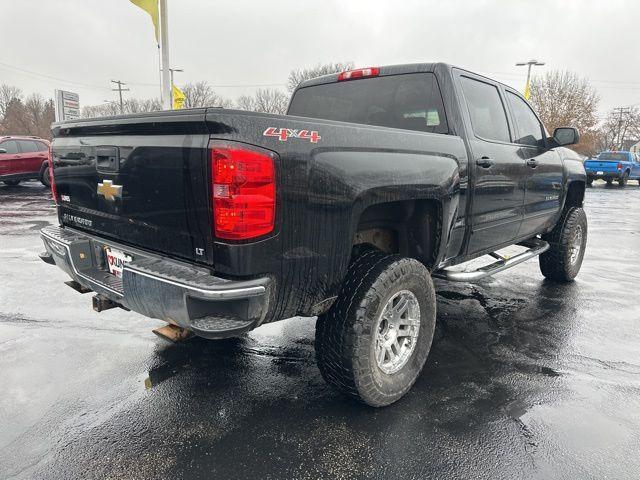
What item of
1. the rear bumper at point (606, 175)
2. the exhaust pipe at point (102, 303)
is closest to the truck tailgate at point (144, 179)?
the exhaust pipe at point (102, 303)

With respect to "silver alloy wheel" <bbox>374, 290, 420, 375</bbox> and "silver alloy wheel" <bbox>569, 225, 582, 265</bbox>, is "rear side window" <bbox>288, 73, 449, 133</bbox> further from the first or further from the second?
"silver alloy wheel" <bbox>569, 225, 582, 265</bbox>

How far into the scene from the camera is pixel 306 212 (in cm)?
213

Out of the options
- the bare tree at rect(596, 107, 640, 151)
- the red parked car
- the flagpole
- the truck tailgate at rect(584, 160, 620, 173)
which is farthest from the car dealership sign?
the bare tree at rect(596, 107, 640, 151)

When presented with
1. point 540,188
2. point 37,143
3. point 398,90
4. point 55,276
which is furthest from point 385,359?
point 37,143

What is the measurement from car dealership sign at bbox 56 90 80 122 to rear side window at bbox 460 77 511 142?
52.5 feet

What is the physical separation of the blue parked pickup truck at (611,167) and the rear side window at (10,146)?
24.5 metres

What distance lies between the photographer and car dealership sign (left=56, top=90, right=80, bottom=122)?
1594 centimetres

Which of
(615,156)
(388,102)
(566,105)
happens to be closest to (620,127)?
(566,105)

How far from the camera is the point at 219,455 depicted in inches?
89.7

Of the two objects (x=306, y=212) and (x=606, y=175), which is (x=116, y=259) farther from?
(x=606, y=175)

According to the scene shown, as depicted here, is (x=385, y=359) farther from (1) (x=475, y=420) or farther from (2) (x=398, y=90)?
(2) (x=398, y=90)

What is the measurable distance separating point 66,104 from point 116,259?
55.1 ft

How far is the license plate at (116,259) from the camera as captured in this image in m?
2.48

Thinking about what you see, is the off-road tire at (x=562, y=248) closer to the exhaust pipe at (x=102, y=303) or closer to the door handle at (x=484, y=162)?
the door handle at (x=484, y=162)
